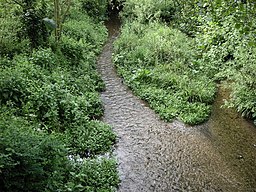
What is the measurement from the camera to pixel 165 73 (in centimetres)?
1176

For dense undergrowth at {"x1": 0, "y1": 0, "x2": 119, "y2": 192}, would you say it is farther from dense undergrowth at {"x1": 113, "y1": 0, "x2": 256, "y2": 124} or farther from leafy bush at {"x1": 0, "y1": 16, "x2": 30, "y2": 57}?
dense undergrowth at {"x1": 113, "y1": 0, "x2": 256, "y2": 124}

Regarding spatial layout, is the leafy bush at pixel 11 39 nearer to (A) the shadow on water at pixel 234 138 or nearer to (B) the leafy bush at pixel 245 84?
(A) the shadow on water at pixel 234 138

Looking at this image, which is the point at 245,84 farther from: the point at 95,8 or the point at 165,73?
the point at 95,8

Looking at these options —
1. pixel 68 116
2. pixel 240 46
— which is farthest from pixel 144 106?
pixel 240 46

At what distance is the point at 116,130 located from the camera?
8.87m

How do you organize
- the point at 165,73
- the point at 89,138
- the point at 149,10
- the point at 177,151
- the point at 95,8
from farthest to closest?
the point at 95,8 → the point at 149,10 → the point at 165,73 → the point at 177,151 → the point at 89,138

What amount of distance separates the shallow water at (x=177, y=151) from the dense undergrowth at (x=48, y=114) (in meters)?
0.50

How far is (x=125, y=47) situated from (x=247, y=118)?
21.3ft

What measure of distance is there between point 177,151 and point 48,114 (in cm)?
337

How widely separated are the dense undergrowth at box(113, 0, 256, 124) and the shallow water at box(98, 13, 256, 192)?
502 mm

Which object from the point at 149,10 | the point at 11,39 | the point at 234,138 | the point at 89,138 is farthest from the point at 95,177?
the point at 149,10

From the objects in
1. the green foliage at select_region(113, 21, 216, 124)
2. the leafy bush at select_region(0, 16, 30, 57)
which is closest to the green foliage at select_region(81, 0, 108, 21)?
the green foliage at select_region(113, 21, 216, 124)

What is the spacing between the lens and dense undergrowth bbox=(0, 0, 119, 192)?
5.14 meters

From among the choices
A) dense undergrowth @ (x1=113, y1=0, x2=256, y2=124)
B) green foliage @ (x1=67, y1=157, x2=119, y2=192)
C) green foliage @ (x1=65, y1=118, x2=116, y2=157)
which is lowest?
green foliage @ (x1=65, y1=118, x2=116, y2=157)
